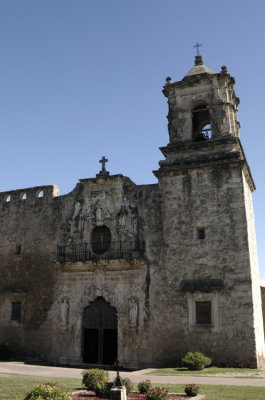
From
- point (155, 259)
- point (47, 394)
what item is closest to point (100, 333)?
point (155, 259)

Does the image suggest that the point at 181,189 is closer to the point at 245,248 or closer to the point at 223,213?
the point at 223,213

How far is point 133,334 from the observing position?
19.1 meters

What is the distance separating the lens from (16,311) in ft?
73.0

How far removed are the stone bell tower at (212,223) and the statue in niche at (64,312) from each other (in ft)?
17.7

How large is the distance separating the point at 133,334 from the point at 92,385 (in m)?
8.23

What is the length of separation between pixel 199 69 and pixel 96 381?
55.8 feet

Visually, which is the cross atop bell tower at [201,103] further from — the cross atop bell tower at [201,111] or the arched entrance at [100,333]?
the arched entrance at [100,333]

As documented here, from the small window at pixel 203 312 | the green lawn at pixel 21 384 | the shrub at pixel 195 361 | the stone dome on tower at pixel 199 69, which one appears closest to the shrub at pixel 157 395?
the green lawn at pixel 21 384

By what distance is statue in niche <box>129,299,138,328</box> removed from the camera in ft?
62.4

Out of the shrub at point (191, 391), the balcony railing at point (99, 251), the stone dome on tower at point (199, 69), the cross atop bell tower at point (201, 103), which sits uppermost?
the stone dome on tower at point (199, 69)

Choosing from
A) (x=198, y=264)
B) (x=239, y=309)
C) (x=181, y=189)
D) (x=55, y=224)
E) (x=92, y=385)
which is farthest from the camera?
(x=55, y=224)

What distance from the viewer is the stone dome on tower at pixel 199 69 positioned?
2201 cm

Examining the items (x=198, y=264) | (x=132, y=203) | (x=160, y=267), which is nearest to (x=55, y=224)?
(x=132, y=203)

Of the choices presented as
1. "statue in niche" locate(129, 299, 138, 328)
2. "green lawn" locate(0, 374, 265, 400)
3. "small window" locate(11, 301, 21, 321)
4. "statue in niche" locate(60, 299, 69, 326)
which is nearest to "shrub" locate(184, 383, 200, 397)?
"green lawn" locate(0, 374, 265, 400)
